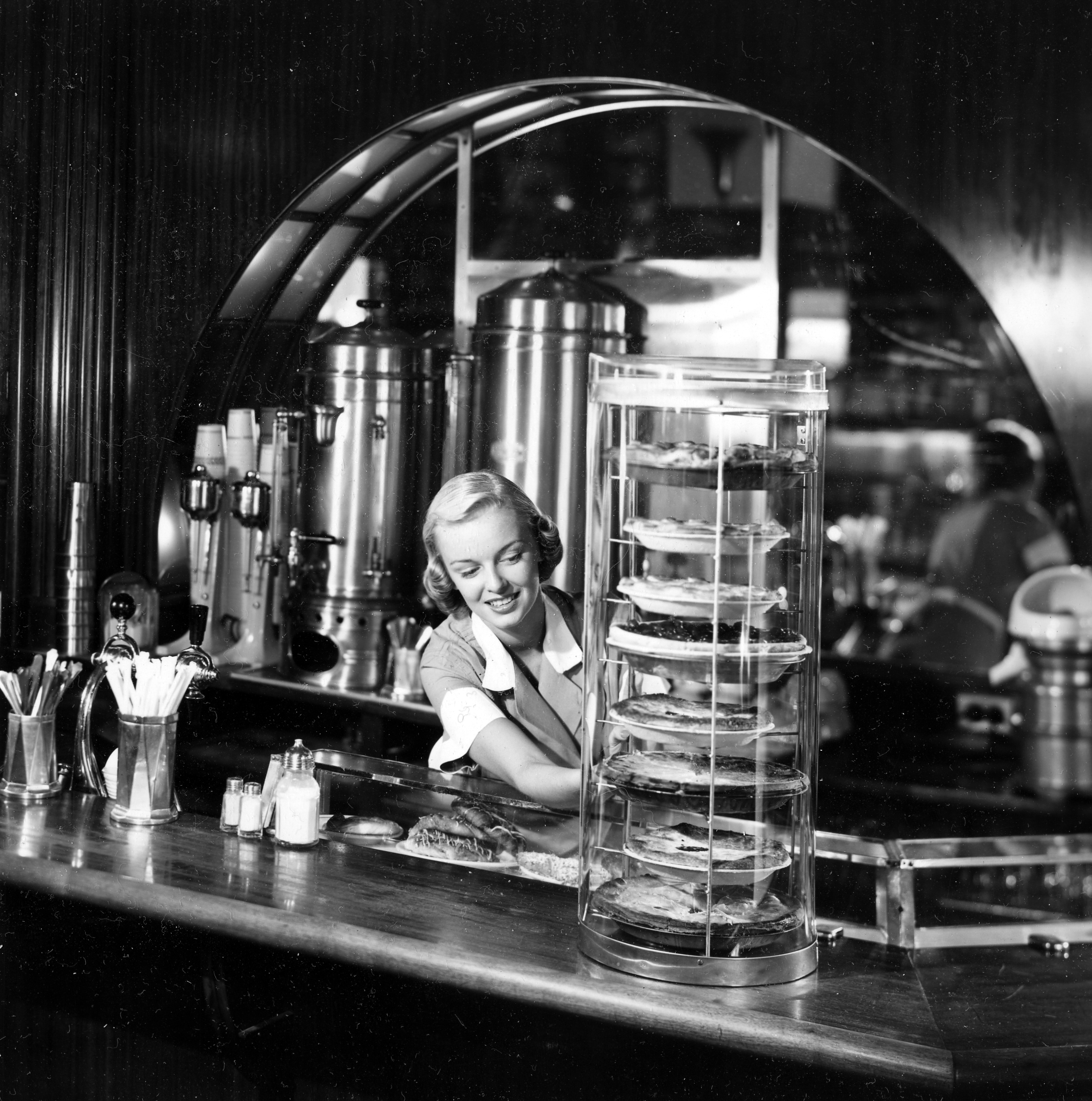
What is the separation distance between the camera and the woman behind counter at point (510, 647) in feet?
8.17

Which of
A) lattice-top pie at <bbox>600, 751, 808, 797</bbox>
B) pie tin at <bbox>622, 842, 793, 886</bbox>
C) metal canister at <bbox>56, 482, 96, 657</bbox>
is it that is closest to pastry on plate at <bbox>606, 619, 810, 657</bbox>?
lattice-top pie at <bbox>600, 751, 808, 797</bbox>

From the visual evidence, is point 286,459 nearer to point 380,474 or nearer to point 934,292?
point 380,474

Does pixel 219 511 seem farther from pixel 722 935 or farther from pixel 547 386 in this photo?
pixel 722 935

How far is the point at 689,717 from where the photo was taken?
1845 millimetres

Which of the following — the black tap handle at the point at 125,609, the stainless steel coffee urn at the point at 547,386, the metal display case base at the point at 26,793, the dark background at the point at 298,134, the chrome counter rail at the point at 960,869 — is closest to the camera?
the chrome counter rail at the point at 960,869

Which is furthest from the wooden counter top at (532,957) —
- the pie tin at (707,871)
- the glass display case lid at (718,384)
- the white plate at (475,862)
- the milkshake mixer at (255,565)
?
the glass display case lid at (718,384)

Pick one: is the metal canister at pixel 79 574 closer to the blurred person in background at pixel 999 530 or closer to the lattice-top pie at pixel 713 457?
the lattice-top pie at pixel 713 457

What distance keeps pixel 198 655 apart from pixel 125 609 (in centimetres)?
22

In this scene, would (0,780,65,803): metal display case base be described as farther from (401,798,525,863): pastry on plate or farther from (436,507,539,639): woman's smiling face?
(436,507,539,639): woman's smiling face

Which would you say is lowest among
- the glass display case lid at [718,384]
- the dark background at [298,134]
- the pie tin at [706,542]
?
the pie tin at [706,542]

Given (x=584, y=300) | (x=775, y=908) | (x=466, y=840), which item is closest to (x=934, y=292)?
(x=584, y=300)

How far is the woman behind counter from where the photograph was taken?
8.17 feet

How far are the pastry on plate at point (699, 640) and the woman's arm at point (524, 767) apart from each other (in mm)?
569

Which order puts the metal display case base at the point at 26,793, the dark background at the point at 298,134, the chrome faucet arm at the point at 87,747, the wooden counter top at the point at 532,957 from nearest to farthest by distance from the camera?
the wooden counter top at the point at 532,957 → the dark background at the point at 298,134 → the metal display case base at the point at 26,793 → the chrome faucet arm at the point at 87,747
